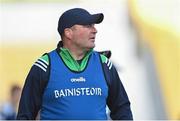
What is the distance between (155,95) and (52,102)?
18.7 feet

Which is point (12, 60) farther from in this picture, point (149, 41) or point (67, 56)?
point (67, 56)

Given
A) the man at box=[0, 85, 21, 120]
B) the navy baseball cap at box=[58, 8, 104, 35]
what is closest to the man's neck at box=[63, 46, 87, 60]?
the navy baseball cap at box=[58, 8, 104, 35]

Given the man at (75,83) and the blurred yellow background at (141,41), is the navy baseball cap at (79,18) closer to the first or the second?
the man at (75,83)

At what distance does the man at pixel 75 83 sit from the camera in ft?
15.8

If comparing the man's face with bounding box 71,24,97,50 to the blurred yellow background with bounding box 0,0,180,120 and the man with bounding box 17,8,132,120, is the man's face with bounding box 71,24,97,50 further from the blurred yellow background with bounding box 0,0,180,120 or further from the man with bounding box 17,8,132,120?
the blurred yellow background with bounding box 0,0,180,120

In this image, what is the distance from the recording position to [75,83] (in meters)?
4.81

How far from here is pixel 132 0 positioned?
10359mm

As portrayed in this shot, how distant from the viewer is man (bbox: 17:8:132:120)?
15.8 ft

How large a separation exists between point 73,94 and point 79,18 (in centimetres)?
50

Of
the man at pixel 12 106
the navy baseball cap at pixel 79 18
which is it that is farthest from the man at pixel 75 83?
the man at pixel 12 106

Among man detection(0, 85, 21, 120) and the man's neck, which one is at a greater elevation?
the man's neck

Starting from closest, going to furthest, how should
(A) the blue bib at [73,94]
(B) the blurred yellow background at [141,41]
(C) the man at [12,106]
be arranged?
(A) the blue bib at [73,94] → (C) the man at [12,106] → (B) the blurred yellow background at [141,41]

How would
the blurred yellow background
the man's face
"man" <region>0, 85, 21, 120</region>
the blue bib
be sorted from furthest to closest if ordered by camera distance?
the blurred yellow background → "man" <region>0, 85, 21, 120</region> → the man's face → the blue bib

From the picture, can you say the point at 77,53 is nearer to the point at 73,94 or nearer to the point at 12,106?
the point at 73,94
